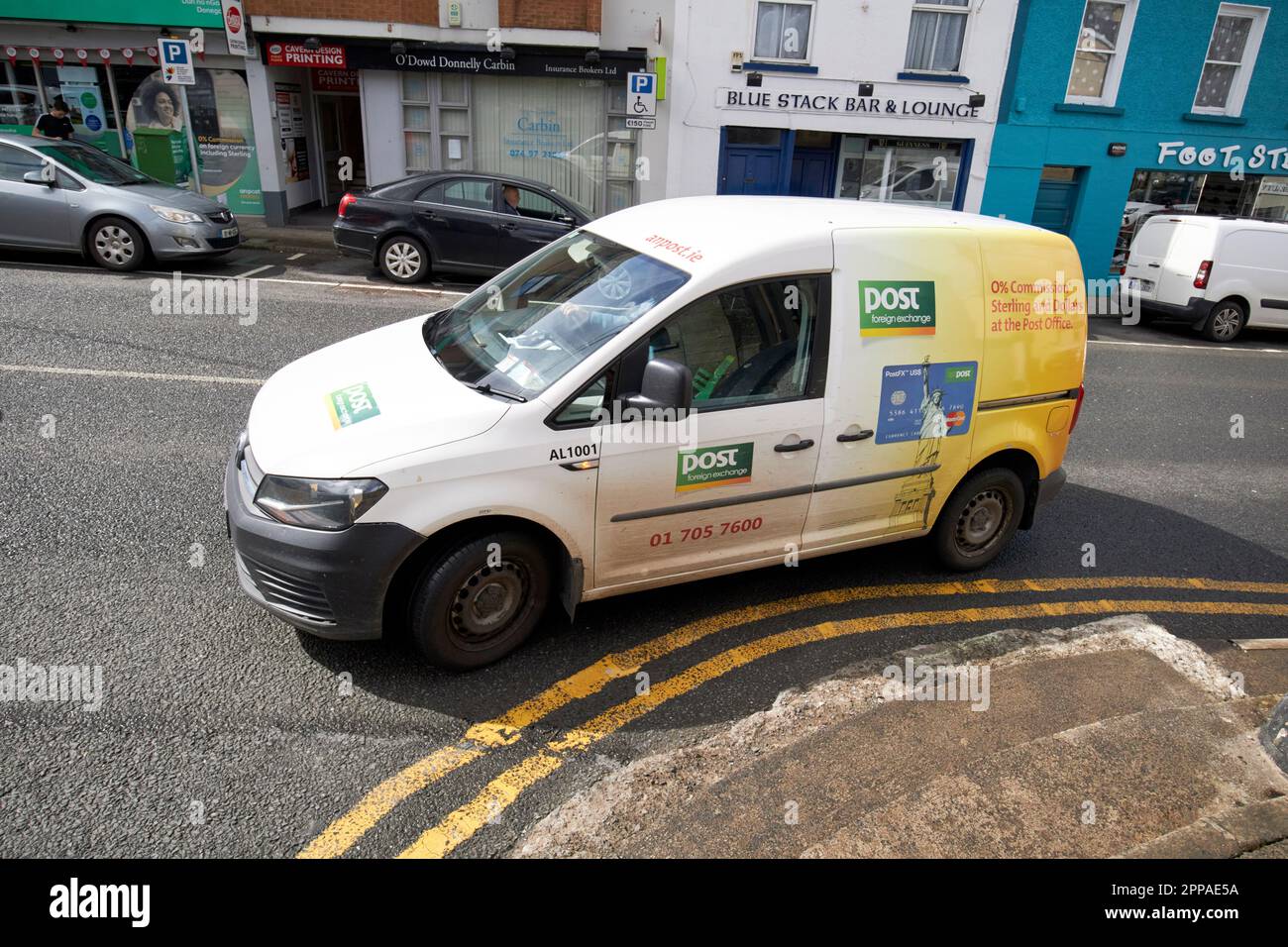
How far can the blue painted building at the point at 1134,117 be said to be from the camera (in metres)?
16.6

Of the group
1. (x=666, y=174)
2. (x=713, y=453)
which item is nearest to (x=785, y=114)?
(x=666, y=174)

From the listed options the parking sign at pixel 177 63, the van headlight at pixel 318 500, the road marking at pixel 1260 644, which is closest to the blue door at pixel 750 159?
the parking sign at pixel 177 63

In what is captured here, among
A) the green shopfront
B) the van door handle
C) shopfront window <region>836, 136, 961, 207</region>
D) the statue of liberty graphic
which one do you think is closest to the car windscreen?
the green shopfront

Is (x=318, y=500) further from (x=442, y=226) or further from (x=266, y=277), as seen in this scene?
(x=266, y=277)

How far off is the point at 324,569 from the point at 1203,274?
47.8 ft

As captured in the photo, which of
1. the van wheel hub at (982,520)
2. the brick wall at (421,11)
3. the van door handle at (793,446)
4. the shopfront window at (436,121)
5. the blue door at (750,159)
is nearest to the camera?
the van door handle at (793,446)

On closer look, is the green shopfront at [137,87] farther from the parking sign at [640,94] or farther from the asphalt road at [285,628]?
the asphalt road at [285,628]

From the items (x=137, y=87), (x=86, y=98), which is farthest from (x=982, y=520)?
(x=86, y=98)

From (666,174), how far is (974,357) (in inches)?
526

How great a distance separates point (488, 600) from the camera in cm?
379

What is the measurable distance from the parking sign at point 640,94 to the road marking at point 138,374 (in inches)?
368

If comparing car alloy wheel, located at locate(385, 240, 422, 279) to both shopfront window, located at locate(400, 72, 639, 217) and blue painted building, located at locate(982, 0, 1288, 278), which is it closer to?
shopfront window, located at locate(400, 72, 639, 217)

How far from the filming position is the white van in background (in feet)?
43.1

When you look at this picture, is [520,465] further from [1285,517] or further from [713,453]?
[1285,517]
